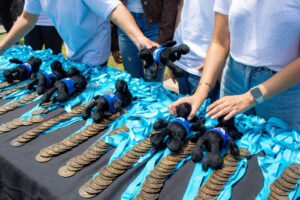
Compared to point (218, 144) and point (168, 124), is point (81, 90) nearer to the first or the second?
point (168, 124)

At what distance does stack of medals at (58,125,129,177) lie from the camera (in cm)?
82

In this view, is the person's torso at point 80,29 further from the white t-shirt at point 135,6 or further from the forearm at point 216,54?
the forearm at point 216,54

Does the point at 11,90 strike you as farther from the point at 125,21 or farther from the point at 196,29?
the point at 196,29

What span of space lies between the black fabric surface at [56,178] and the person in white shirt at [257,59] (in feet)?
0.77

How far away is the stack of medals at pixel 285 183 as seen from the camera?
0.68 metres

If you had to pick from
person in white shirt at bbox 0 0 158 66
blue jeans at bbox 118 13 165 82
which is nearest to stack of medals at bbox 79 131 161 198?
person in white shirt at bbox 0 0 158 66

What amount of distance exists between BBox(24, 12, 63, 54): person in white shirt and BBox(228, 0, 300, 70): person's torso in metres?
1.86

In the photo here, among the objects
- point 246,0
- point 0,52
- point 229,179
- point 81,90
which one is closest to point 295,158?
point 229,179

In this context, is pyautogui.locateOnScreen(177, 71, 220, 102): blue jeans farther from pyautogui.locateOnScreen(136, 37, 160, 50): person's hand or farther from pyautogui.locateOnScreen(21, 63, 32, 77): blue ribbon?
pyautogui.locateOnScreen(21, 63, 32, 77): blue ribbon

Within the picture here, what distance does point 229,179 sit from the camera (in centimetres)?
75

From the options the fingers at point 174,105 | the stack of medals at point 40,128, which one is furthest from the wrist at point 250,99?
the stack of medals at point 40,128

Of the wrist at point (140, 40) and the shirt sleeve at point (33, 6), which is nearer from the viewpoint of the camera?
the wrist at point (140, 40)

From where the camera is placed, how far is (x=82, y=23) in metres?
1.44

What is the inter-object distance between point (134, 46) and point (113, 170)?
112cm
